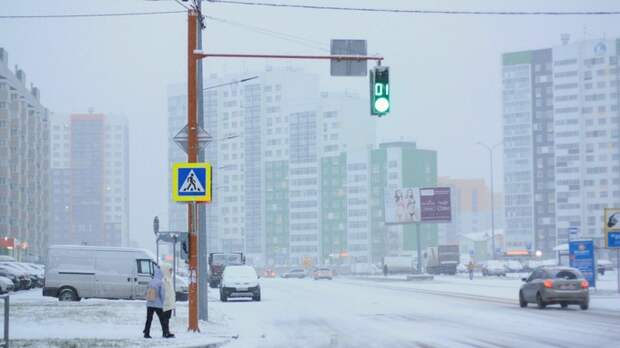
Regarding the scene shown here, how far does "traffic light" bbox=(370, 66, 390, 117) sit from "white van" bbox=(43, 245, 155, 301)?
20663 mm

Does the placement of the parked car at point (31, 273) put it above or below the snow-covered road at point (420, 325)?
below

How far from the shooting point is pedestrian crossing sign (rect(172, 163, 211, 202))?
21.6 metres

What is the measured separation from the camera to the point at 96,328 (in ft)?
75.7

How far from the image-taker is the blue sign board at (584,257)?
4647cm

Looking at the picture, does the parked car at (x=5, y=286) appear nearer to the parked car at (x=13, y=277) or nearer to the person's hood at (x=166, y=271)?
the parked car at (x=13, y=277)

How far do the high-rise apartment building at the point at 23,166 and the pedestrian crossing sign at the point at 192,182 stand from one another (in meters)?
104

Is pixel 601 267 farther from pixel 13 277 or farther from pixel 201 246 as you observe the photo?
pixel 201 246

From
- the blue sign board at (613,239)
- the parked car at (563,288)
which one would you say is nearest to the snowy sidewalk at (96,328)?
the parked car at (563,288)

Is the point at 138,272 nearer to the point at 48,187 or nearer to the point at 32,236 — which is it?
the point at 32,236

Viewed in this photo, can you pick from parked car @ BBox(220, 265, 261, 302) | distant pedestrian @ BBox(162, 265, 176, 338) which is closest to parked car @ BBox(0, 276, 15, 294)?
parked car @ BBox(220, 265, 261, 302)

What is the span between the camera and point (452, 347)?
18531 millimetres

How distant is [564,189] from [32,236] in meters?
102

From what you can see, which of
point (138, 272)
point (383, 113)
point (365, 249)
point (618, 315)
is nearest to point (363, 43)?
point (383, 113)

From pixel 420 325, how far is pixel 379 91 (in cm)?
732
